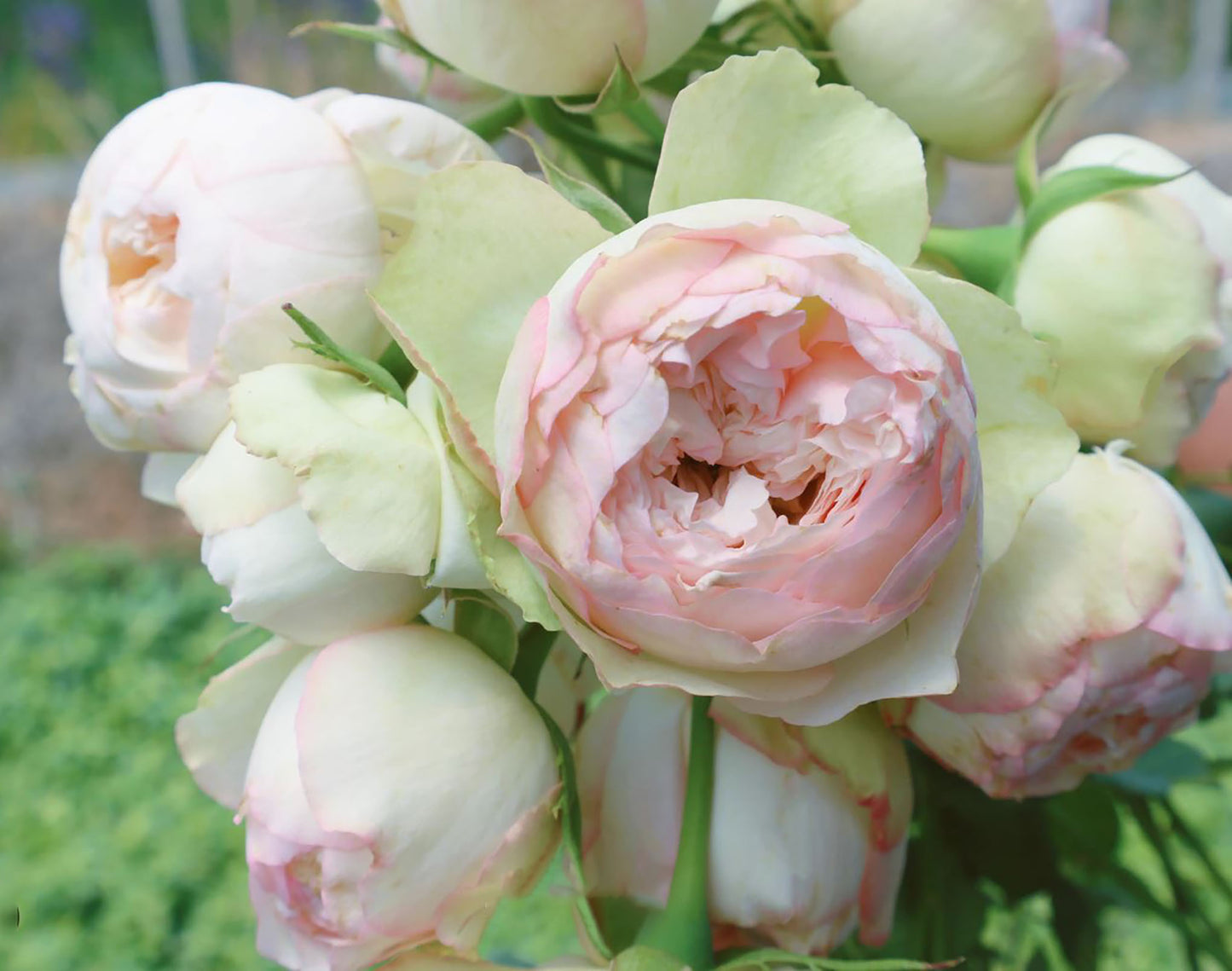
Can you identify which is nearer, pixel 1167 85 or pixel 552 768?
pixel 552 768

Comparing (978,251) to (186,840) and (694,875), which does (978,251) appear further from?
(186,840)

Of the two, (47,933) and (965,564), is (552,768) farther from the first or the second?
(47,933)

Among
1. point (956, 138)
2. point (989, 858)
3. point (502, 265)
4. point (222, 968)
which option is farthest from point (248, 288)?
point (222, 968)

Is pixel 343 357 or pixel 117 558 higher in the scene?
pixel 343 357

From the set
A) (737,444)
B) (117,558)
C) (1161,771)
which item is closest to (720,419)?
(737,444)

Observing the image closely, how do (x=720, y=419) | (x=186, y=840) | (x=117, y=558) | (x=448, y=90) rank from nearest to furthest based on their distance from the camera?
(x=720, y=419), (x=448, y=90), (x=186, y=840), (x=117, y=558)

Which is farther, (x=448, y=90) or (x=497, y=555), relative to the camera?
(x=448, y=90)

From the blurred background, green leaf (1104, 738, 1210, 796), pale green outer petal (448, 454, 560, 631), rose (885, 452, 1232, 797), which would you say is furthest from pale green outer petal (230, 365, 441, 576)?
the blurred background

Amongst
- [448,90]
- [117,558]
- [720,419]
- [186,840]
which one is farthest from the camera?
[117,558]

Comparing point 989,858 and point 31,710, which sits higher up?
point 989,858
